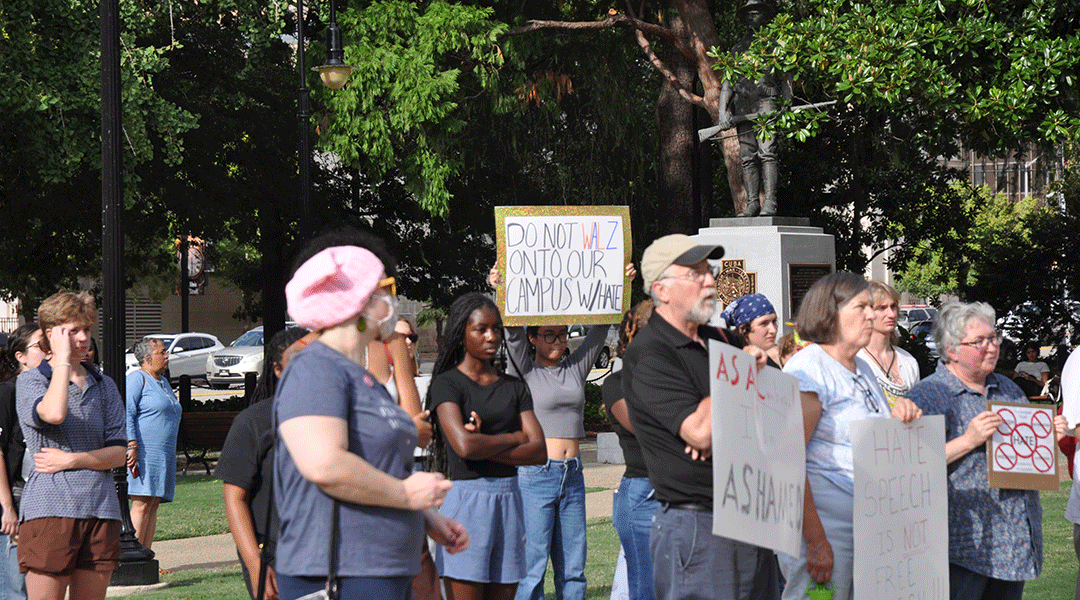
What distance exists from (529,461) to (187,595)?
397cm

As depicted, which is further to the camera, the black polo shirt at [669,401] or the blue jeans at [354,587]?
the black polo shirt at [669,401]

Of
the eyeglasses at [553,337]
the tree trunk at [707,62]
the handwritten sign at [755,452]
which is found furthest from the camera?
the tree trunk at [707,62]

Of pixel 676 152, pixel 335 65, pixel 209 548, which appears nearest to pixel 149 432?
pixel 209 548

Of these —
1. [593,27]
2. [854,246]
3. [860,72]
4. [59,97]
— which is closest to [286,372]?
[860,72]

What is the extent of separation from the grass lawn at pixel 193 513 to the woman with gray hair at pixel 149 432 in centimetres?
133

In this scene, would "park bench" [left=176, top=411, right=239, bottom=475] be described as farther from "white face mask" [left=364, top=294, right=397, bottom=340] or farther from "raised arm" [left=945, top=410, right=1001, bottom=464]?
"white face mask" [left=364, top=294, right=397, bottom=340]

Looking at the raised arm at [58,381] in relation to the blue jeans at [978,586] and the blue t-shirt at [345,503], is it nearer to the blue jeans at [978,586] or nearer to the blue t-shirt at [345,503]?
the blue t-shirt at [345,503]

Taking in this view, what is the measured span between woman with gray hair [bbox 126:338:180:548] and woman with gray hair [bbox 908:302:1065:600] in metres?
5.86

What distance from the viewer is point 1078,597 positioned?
19.7 ft

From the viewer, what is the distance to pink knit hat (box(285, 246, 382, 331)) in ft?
10.8

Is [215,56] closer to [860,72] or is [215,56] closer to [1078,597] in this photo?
[860,72]

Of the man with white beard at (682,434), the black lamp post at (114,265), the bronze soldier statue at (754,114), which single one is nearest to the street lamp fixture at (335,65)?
the bronze soldier statue at (754,114)

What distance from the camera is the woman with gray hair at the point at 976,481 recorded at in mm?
5066

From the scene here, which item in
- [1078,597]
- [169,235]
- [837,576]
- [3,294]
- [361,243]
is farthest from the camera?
[3,294]
